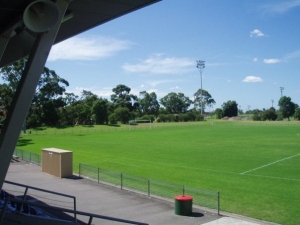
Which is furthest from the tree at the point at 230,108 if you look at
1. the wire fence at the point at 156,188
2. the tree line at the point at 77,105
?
the wire fence at the point at 156,188

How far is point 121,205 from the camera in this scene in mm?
14609

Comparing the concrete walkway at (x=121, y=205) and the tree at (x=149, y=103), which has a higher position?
the tree at (x=149, y=103)

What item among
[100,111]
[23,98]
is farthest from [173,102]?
[23,98]

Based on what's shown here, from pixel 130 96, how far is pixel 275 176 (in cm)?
12259

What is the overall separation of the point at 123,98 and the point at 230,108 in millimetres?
49616

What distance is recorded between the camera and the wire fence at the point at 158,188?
15172mm

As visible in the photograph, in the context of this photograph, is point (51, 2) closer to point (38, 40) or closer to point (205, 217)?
point (38, 40)

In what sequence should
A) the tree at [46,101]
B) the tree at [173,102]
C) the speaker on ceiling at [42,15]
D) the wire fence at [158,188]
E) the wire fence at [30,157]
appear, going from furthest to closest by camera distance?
the tree at [173,102] < the tree at [46,101] < the wire fence at [30,157] < the wire fence at [158,188] < the speaker on ceiling at [42,15]

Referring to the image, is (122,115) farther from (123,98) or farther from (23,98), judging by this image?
(23,98)

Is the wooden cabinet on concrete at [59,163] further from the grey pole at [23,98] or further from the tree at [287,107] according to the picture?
the tree at [287,107]

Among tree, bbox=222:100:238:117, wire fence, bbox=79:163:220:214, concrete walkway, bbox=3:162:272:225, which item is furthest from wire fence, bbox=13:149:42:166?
tree, bbox=222:100:238:117

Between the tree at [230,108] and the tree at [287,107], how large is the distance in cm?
2700

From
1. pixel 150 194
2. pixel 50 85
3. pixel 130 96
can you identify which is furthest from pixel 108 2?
pixel 130 96

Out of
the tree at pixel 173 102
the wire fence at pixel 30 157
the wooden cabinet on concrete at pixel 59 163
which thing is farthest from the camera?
the tree at pixel 173 102
